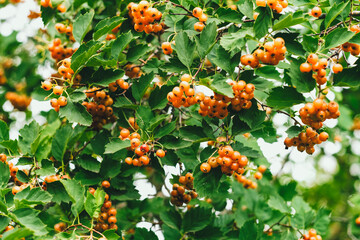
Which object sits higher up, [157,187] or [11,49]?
[11,49]

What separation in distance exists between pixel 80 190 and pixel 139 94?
2.71ft

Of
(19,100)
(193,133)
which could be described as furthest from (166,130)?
(19,100)

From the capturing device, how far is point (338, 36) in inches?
81.5

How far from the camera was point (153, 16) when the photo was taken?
252 cm

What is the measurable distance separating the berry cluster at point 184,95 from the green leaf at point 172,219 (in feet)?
3.78

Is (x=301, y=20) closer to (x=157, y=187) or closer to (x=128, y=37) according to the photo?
(x=128, y=37)

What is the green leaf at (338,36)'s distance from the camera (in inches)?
80.7

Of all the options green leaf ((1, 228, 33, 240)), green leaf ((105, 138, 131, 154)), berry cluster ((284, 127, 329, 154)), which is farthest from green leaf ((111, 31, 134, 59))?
berry cluster ((284, 127, 329, 154))

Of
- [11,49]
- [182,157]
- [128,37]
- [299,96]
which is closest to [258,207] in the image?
[182,157]

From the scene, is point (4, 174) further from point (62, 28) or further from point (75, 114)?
point (62, 28)

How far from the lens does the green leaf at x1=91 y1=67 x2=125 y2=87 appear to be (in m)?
2.42

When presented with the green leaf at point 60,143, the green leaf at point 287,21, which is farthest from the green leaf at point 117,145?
the green leaf at point 287,21

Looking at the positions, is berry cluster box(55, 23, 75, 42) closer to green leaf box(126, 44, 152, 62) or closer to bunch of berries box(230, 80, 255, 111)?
green leaf box(126, 44, 152, 62)

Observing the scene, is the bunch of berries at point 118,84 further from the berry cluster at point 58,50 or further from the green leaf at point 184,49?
the berry cluster at point 58,50
